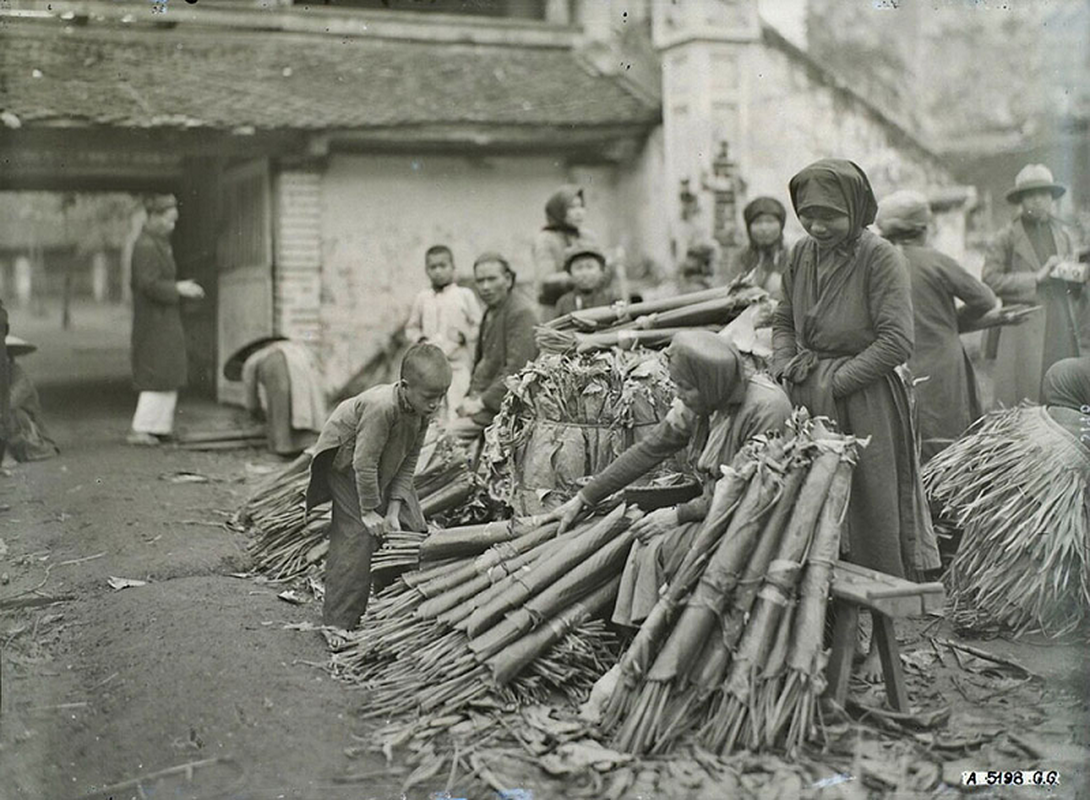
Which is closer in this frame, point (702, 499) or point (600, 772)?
point (600, 772)

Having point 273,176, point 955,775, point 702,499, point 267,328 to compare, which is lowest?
point 955,775

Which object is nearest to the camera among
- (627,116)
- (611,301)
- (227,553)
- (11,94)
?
(227,553)

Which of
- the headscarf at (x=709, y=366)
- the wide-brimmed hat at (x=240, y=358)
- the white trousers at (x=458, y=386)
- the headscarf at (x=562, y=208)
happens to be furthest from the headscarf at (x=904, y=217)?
the wide-brimmed hat at (x=240, y=358)

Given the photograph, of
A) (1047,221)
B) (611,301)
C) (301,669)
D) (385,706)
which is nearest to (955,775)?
(385,706)

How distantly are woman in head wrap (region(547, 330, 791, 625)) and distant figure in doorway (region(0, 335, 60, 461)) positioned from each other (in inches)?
264

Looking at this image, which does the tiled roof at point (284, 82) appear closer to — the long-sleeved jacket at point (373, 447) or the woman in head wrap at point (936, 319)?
the woman in head wrap at point (936, 319)

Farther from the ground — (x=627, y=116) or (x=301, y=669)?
(x=627, y=116)

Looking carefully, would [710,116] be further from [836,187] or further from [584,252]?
[836,187]

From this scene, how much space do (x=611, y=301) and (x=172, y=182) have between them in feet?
25.6

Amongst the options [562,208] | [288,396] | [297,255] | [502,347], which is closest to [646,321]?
[502,347]

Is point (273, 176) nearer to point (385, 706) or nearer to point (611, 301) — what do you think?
point (611, 301)

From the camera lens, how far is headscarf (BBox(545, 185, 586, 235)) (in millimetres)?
9273

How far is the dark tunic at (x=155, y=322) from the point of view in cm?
1060

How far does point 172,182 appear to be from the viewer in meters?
14.7
